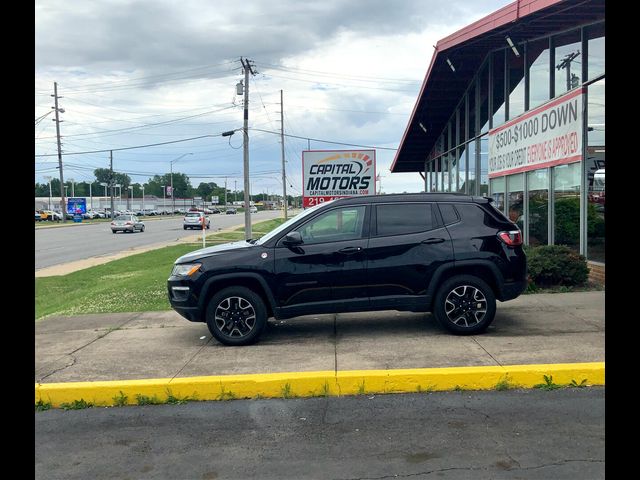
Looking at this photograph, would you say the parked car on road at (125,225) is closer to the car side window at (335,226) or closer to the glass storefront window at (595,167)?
the glass storefront window at (595,167)

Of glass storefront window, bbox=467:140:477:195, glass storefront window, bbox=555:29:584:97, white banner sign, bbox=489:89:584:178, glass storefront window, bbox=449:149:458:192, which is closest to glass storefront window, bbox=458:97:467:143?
glass storefront window, bbox=467:140:477:195

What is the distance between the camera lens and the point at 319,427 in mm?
4832

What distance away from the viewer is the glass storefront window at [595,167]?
993 centimetres

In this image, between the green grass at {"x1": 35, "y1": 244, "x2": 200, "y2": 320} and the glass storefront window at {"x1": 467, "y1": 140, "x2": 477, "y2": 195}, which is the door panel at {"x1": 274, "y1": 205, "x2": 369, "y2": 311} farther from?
A: the glass storefront window at {"x1": 467, "y1": 140, "x2": 477, "y2": 195}

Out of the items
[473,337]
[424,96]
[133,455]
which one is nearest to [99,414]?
[133,455]

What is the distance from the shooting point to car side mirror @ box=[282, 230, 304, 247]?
703 centimetres

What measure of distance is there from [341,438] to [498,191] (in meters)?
11.9

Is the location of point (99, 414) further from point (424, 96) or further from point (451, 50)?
point (424, 96)

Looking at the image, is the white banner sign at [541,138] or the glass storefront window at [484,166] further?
the glass storefront window at [484,166]

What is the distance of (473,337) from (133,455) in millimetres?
4311

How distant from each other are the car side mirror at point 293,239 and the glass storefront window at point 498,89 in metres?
9.83

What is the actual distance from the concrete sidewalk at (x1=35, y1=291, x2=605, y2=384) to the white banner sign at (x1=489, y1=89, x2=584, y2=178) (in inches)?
123

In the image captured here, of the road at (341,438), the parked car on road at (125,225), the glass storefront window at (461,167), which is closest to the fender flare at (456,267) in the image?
the road at (341,438)
